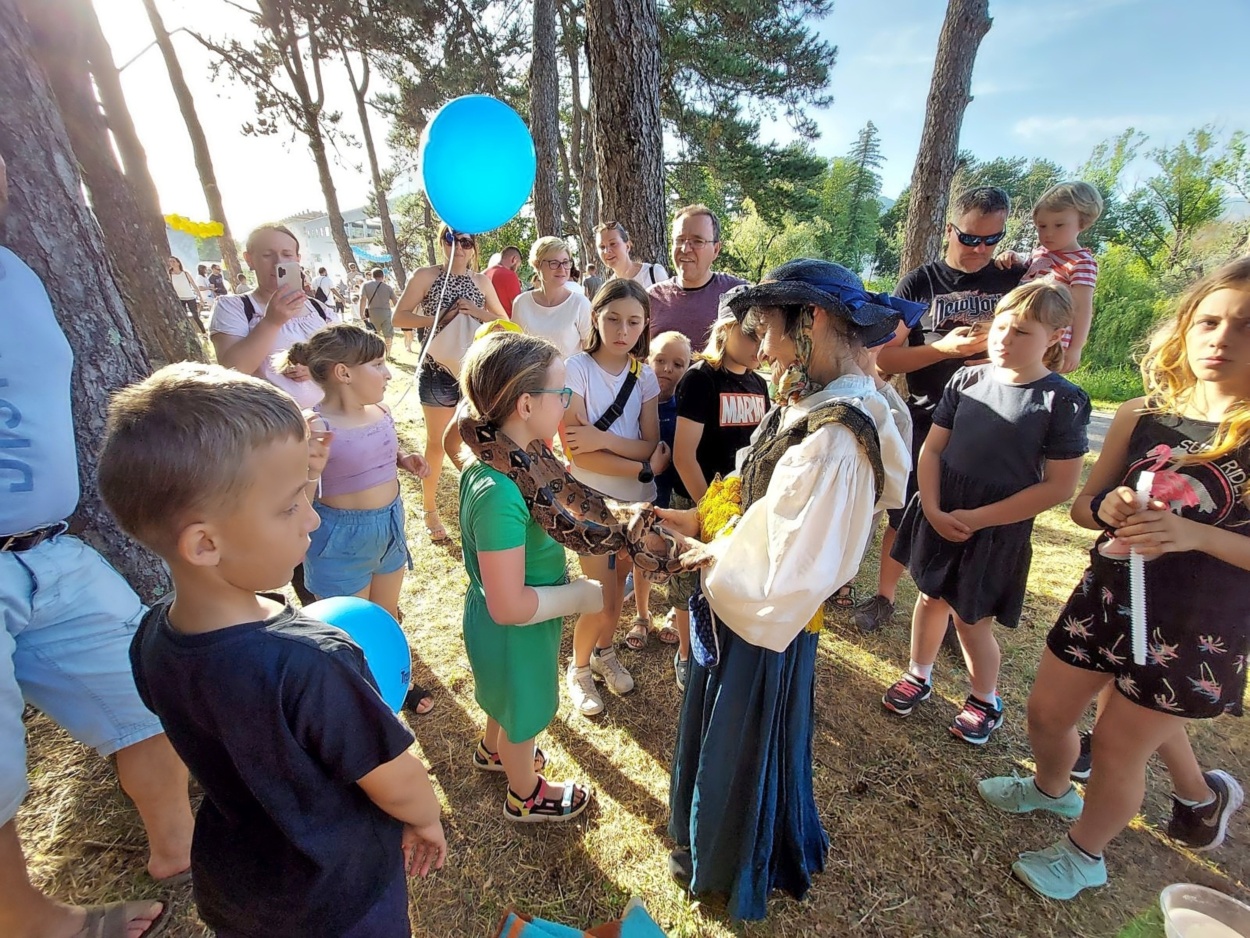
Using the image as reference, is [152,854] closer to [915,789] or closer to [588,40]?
[915,789]

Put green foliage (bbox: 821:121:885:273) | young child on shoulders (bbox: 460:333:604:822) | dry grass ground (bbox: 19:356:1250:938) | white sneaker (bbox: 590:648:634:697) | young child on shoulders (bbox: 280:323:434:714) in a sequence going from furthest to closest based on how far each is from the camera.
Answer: green foliage (bbox: 821:121:885:273) < white sneaker (bbox: 590:648:634:697) < young child on shoulders (bbox: 280:323:434:714) < dry grass ground (bbox: 19:356:1250:938) < young child on shoulders (bbox: 460:333:604:822)

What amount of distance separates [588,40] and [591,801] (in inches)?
230

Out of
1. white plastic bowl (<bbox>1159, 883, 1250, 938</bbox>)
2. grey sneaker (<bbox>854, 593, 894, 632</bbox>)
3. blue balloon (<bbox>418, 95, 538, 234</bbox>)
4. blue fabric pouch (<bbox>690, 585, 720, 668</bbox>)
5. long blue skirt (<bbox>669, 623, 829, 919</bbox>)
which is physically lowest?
grey sneaker (<bbox>854, 593, 894, 632</bbox>)

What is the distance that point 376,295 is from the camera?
1229 centimetres

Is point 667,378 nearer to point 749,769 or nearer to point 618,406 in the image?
point 618,406

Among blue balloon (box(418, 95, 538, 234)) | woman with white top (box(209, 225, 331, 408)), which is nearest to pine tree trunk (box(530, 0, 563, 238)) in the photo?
blue balloon (box(418, 95, 538, 234))

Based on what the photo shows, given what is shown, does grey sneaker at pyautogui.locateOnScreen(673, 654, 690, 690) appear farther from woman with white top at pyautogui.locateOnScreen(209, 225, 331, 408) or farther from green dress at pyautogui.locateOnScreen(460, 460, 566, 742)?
woman with white top at pyautogui.locateOnScreen(209, 225, 331, 408)

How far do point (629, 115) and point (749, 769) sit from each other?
5.06m

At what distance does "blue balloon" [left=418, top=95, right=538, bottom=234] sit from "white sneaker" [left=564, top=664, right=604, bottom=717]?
9.77 feet

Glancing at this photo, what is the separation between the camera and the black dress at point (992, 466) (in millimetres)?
2256

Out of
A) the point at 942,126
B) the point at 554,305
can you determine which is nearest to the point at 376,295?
the point at 554,305

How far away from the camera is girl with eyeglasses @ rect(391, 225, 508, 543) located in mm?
4109

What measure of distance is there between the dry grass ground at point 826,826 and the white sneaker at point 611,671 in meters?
0.07

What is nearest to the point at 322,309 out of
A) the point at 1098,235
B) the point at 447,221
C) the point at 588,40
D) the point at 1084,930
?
the point at 447,221
